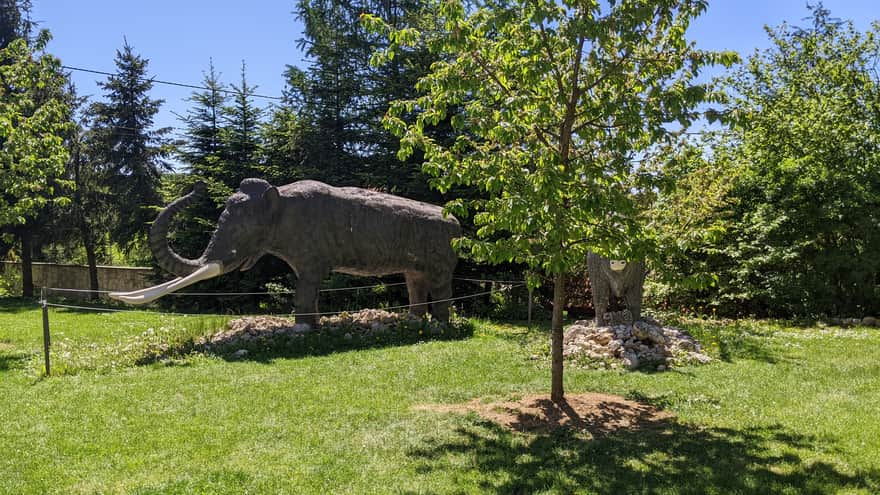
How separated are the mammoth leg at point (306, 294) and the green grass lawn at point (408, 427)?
120cm

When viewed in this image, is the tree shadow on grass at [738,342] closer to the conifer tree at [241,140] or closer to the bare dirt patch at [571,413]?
the bare dirt patch at [571,413]

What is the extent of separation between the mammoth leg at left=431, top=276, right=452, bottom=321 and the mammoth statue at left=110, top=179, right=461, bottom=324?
19 millimetres

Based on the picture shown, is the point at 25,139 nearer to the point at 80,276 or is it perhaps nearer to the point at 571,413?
the point at 571,413

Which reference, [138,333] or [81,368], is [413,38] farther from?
[138,333]

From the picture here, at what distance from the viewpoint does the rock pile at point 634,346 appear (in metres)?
Result: 9.15

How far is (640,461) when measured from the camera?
5254 millimetres

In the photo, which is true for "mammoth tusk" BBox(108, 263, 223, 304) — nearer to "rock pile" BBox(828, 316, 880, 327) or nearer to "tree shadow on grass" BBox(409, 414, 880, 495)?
"tree shadow on grass" BBox(409, 414, 880, 495)

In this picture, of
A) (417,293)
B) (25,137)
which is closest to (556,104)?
(417,293)

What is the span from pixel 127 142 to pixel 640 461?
2099cm

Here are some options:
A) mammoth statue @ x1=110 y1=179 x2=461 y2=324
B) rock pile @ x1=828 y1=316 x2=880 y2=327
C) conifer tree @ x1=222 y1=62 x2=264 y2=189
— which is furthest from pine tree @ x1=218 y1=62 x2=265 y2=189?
rock pile @ x1=828 y1=316 x2=880 y2=327

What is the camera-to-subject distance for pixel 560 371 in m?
6.97

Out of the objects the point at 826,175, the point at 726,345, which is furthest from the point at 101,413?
the point at 826,175

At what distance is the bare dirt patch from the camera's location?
6289mm

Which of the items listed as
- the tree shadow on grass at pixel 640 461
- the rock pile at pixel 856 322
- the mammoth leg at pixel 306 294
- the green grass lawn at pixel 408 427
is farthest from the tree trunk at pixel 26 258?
the rock pile at pixel 856 322
